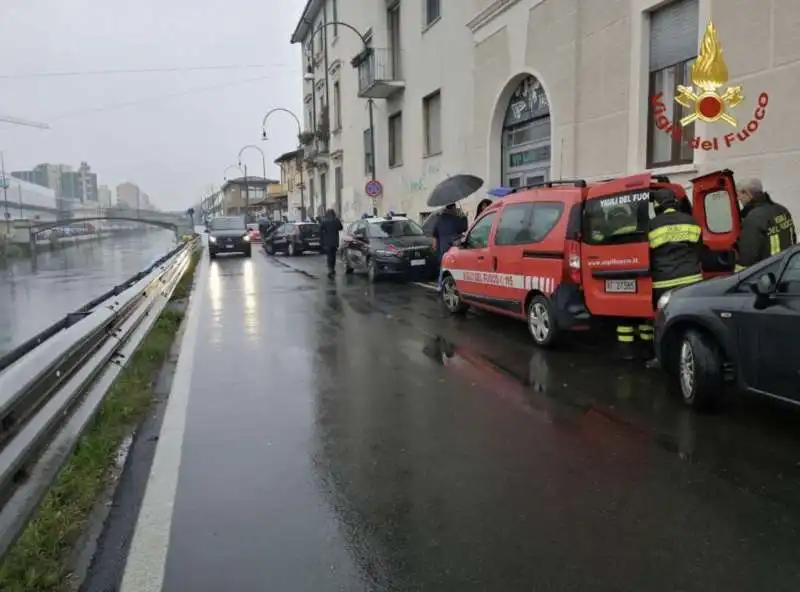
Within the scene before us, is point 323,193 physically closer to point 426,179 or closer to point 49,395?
point 426,179

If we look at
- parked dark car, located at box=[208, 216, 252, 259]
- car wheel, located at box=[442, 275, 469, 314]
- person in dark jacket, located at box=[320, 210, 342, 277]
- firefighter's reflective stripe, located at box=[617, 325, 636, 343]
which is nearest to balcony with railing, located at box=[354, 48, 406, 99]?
person in dark jacket, located at box=[320, 210, 342, 277]

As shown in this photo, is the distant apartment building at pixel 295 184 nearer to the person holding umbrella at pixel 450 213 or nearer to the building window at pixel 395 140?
the building window at pixel 395 140

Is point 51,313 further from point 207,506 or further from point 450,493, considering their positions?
point 450,493

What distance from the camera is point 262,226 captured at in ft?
159

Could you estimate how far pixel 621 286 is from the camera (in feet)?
25.2

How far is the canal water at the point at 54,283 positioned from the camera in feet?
27.7

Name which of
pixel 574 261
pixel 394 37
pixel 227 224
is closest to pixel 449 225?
pixel 574 261

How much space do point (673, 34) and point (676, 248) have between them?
274 inches

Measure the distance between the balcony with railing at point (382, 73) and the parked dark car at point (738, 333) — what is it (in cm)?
2237

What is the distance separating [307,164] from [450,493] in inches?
1773

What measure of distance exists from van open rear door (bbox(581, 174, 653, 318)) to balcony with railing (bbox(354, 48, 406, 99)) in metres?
20.3

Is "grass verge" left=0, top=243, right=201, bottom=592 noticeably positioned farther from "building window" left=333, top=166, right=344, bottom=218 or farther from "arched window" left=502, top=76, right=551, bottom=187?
"building window" left=333, top=166, right=344, bottom=218

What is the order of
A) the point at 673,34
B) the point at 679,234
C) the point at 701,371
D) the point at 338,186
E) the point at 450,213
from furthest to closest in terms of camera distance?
the point at 338,186, the point at 450,213, the point at 673,34, the point at 679,234, the point at 701,371

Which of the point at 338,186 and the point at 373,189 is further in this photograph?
the point at 338,186
